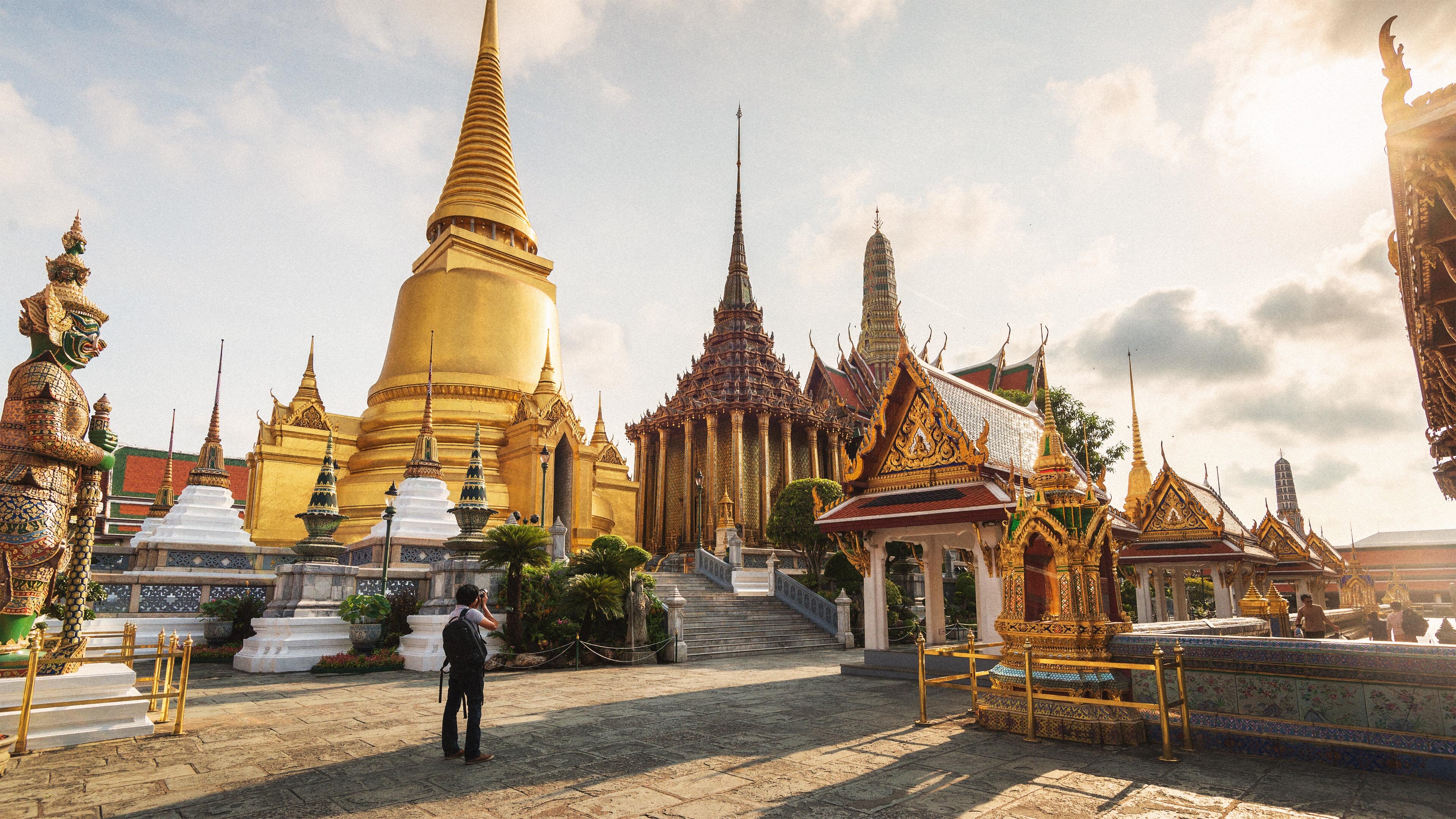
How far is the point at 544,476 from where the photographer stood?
75.1 feet

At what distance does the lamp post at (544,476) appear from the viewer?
21.4 metres

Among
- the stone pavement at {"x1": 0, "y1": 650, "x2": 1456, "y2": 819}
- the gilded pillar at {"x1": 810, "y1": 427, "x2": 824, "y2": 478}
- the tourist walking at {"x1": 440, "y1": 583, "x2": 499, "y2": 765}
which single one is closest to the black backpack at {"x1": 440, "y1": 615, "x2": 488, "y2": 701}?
the tourist walking at {"x1": 440, "y1": 583, "x2": 499, "y2": 765}

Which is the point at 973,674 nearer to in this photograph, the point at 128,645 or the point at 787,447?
the point at 128,645

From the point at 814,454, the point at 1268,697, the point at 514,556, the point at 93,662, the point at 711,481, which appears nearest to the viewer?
the point at 1268,697

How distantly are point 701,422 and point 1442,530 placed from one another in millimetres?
66494

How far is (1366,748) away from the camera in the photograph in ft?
18.8

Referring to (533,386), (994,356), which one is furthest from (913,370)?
(994,356)

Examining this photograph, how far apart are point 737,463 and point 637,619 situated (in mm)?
18689

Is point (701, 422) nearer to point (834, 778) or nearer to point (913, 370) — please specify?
point (913, 370)

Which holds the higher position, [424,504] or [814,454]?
[814,454]

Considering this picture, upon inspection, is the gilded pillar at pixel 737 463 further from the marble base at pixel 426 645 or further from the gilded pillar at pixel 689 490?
the marble base at pixel 426 645

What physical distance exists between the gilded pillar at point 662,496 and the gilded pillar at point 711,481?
9.05 feet

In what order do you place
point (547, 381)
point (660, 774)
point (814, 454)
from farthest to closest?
point (814, 454)
point (547, 381)
point (660, 774)

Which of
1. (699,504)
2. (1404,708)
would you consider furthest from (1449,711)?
(699,504)
